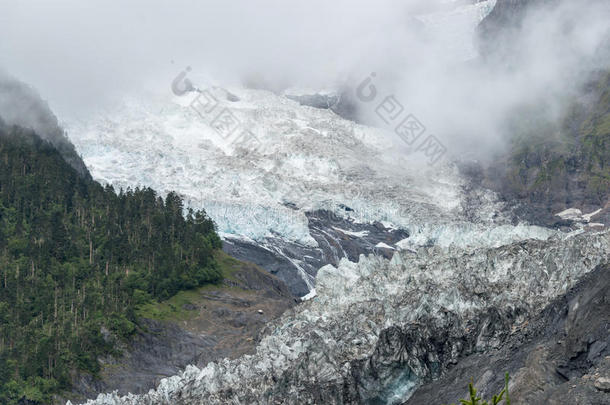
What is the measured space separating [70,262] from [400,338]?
70318 mm

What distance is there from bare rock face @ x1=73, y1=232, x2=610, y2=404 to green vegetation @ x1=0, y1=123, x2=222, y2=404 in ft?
88.4

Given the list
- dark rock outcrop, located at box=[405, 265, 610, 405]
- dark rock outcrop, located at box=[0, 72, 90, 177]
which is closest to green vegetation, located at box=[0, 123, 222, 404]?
dark rock outcrop, located at box=[0, 72, 90, 177]

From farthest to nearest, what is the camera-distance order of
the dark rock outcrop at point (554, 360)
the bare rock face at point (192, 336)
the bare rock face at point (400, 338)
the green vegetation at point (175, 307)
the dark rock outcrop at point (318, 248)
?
the dark rock outcrop at point (318, 248) → the green vegetation at point (175, 307) → the bare rock face at point (192, 336) → the bare rock face at point (400, 338) → the dark rock outcrop at point (554, 360)

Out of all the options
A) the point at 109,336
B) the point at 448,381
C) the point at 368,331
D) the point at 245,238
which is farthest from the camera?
the point at 245,238

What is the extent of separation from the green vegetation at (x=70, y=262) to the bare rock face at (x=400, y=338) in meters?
26.9

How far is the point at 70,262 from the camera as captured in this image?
11950cm

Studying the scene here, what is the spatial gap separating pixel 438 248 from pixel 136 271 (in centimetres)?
5199

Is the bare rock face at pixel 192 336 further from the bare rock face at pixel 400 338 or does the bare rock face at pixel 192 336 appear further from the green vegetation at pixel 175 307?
the bare rock face at pixel 400 338

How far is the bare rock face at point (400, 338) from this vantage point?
59438 mm

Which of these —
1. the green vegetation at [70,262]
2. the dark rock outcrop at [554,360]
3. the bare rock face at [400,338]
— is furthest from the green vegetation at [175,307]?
the dark rock outcrop at [554,360]

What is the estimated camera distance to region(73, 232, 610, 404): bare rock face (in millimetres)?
59438

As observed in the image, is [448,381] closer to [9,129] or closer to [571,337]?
[571,337]

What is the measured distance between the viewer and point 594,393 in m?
36.5

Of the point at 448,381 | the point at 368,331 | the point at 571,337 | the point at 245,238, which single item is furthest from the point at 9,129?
the point at 571,337
